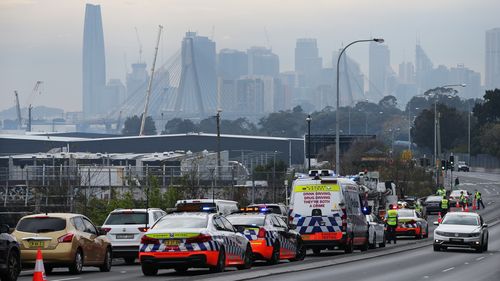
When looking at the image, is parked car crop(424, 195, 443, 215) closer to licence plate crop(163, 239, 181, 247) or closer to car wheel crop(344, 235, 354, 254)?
car wheel crop(344, 235, 354, 254)

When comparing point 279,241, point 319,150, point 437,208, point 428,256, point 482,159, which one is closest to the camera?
point 279,241

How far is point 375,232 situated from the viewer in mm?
46844

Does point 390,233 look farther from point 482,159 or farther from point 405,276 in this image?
point 482,159

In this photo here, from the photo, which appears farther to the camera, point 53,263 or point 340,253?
point 340,253

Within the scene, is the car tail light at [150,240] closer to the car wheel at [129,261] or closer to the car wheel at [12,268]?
the car wheel at [12,268]

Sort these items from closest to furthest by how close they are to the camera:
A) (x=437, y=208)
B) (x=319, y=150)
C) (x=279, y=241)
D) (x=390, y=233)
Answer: (x=279, y=241)
(x=390, y=233)
(x=437, y=208)
(x=319, y=150)

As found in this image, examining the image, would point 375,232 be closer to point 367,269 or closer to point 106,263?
point 367,269

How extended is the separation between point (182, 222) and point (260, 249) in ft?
A: 15.7

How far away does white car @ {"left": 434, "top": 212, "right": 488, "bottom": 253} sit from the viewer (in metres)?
44.2

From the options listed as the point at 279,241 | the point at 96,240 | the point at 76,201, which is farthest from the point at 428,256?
the point at 76,201

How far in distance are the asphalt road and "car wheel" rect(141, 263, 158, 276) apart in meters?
0.16

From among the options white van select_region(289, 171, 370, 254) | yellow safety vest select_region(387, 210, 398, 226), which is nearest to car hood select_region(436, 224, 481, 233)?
white van select_region(289, 171, 370, 254)

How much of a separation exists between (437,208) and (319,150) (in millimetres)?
48293

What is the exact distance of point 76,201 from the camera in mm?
58156
